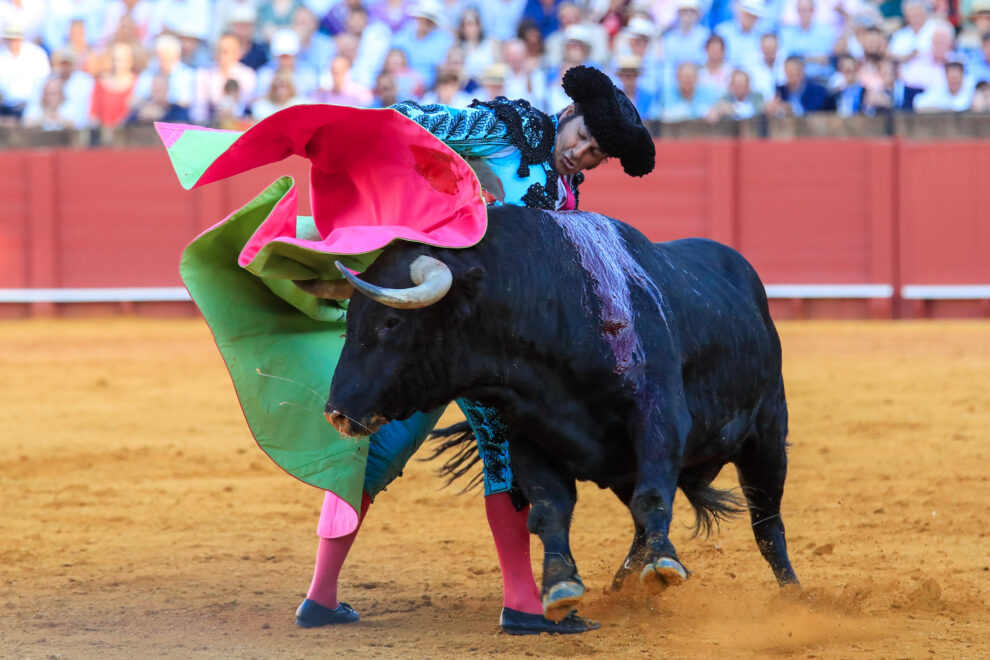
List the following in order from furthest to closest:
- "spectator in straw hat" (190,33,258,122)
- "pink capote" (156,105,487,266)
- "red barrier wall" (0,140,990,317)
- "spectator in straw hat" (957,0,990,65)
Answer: "spectator in straw hat" (190,33,258,122) → "red barrier wall" (0,140,990,317) → "spectator in straw hat" (957,0,990,65) → "pink capote" (156,105,487,266)

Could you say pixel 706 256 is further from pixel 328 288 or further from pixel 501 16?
pixel 501 16

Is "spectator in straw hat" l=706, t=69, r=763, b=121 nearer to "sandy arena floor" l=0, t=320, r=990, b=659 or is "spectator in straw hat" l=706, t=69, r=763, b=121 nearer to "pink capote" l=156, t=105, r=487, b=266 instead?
"sandy arena floor" l=0, t=320, r=990, b=659

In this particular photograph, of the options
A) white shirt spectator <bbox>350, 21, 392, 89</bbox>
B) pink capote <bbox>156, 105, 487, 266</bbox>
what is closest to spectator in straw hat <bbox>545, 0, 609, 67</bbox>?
white shirt spectator <bbox>350, 21, 392, 89</bbox>

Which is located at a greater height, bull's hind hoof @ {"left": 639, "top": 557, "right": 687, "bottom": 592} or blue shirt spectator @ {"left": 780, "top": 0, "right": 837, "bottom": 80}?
Result: blue shirt spectator @ {"left": 780, "top": 0, "right": 837, "bottom": 80}

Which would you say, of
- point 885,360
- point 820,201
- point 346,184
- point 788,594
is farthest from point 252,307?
point 820,201

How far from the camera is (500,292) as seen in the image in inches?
94.0

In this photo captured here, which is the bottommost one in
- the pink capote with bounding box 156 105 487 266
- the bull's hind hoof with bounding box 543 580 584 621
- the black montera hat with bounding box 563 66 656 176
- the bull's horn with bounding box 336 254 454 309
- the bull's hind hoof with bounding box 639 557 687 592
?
the bull's hind hoof with bounding box 543 580 584 621

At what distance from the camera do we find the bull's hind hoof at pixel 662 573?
7.18 ft

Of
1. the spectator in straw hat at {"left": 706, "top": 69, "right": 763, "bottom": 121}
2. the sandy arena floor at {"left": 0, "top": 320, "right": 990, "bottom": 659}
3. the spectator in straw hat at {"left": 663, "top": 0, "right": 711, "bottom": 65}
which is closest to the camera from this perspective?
the sandy arena floor at {"left": 0, "top": 320, "right": 990, "bottom": 659}

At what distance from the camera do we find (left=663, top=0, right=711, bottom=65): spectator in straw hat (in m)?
9.16

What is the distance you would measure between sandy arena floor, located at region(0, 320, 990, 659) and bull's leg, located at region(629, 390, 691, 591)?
1.34 ft

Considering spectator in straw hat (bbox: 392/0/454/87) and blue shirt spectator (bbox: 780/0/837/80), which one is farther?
spectator in straw hat (bbox: 392/0/454/87)

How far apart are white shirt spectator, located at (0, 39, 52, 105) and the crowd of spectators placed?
0.01 meters

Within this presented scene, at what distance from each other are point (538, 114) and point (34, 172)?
8.20m
